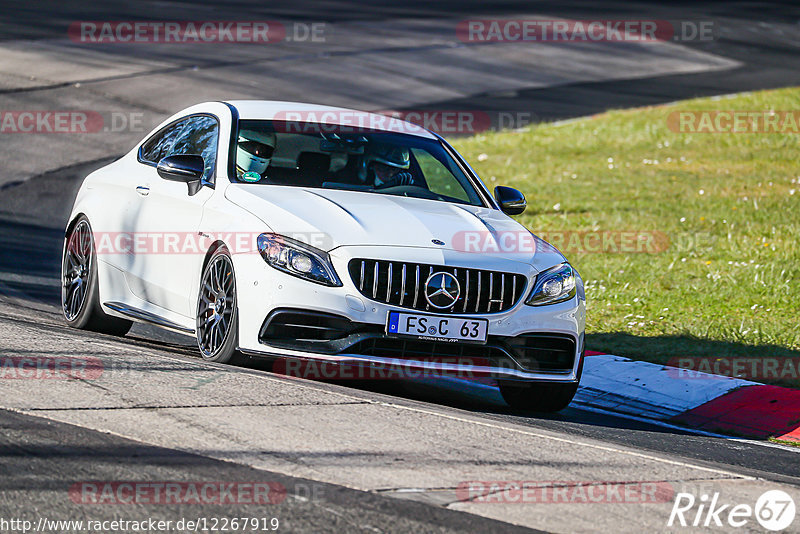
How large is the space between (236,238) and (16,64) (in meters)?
17.0

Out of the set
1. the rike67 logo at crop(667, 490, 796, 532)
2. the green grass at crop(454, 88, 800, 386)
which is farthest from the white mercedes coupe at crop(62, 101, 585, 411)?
the green grass at crop(454, 88, 800, 386)

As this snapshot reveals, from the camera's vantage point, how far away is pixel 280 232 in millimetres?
6961

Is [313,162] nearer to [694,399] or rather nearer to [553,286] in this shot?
[553,286]

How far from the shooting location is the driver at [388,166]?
8.17 metres

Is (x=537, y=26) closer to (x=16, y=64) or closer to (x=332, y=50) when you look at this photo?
(x=332, y=50)

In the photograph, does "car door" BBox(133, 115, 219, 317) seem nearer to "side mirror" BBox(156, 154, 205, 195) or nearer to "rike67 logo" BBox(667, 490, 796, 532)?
"side mirror" BBox(156, 154, 205, 195)

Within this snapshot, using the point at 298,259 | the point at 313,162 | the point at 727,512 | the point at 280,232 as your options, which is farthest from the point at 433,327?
the point at 727,512

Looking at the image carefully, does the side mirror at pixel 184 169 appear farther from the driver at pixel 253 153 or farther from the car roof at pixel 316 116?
the car roof at pixel 316 116

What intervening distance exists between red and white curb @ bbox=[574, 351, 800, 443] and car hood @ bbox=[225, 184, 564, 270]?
1488 mm

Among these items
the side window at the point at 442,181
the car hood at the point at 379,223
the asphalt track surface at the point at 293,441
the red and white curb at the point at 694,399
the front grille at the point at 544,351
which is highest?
the side window at the point at 442,181

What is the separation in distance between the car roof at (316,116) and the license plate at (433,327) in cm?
205

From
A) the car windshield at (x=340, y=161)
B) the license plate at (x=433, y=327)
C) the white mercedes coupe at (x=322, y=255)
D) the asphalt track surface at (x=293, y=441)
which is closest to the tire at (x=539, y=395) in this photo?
the white mercedes coupe at (x=322, y=255)

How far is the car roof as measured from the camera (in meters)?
8.36

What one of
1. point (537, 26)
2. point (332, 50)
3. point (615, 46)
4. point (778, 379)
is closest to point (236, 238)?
point (778, 379)
